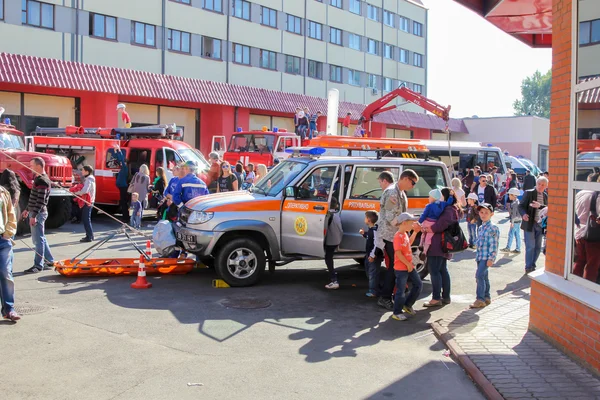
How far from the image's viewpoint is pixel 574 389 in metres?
5.26

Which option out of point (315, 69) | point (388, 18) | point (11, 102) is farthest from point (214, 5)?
point (388, 18)

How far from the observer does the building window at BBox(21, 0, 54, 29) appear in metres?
25.7

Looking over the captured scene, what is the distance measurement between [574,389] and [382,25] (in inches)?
1883

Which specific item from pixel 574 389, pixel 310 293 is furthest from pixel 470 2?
pixel 574 389

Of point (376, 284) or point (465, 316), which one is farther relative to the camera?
point (376, 284)

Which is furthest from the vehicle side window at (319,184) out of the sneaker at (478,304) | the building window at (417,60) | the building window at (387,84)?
the building window at (417,60)

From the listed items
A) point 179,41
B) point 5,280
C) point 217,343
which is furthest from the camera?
point 179,41

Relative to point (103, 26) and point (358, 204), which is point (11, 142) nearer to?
point (358, 204)

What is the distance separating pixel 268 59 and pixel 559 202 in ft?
109

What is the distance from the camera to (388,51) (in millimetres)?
51406

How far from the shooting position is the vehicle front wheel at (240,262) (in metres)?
9.28

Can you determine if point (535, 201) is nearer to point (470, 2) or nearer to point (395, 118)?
point (470, 2)

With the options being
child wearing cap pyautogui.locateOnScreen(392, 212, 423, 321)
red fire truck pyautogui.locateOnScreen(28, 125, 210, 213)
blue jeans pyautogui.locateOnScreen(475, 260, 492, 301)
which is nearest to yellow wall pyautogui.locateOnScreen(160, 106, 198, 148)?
red fire truck pyautogui.locateOnScreen(28, 125, 210, 213)

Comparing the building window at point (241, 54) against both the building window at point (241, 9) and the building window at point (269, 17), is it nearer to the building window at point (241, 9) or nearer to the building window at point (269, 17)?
the building window at point (241, 9)
